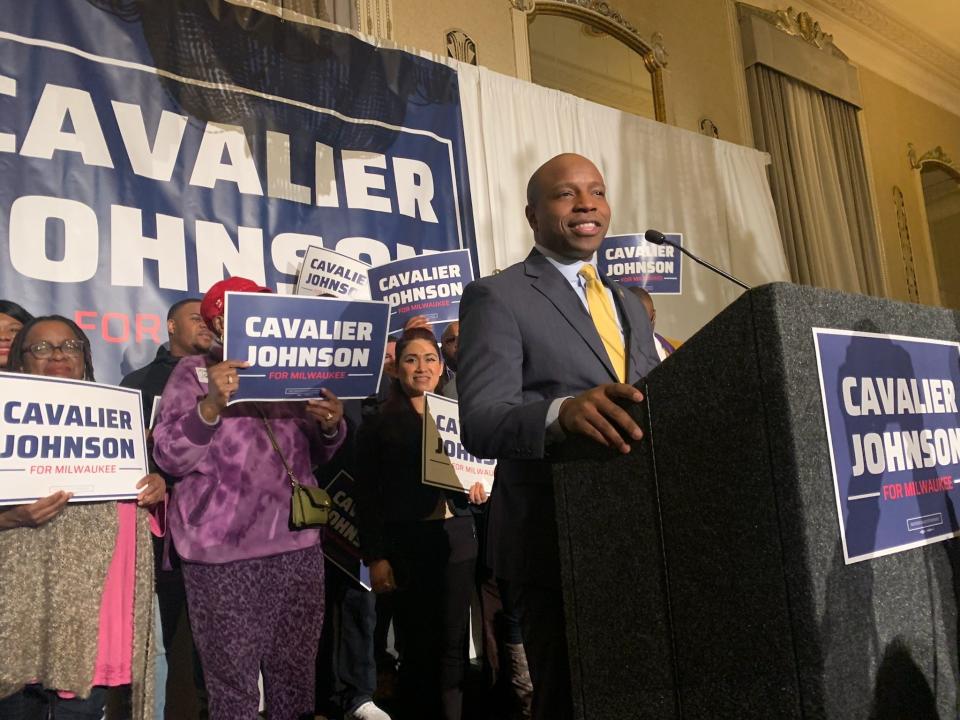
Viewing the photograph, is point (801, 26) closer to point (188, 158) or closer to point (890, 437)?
point (188, 158)

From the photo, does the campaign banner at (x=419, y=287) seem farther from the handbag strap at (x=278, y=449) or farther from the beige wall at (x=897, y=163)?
the beige wall at (x=897, y=163)

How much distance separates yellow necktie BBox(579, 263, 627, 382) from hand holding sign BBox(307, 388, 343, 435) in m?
1.26

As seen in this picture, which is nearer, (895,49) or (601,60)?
(601,60)

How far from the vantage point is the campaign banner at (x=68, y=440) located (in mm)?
1974

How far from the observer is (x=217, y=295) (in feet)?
8.57

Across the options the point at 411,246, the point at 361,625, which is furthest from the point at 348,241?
the point at 361,625

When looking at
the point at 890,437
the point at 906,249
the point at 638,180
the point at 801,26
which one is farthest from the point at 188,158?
the point at 906,249

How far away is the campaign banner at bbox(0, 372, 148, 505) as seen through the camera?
1974 mm

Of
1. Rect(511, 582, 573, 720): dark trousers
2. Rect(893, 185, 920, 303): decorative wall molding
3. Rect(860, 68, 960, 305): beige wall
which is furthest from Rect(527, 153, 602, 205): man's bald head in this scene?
Rect(893, 185, 920, 303): decorative wall molding

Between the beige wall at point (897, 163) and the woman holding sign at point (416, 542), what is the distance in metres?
5.13

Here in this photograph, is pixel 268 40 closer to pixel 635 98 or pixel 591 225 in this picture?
pixel 591 225

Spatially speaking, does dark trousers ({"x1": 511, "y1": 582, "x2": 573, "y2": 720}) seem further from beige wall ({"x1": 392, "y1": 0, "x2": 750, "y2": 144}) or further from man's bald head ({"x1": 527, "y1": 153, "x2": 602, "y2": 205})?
beige wall ({"x1": 392, "y1": 0, "x2": 750, "y2": 144})

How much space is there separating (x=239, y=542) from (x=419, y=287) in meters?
1.13

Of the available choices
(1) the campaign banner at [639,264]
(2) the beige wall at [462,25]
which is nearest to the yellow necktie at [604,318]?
(1) the campaign banner at [639,264]
